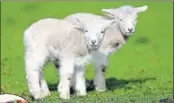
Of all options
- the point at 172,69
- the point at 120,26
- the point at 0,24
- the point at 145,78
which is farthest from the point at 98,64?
the point at 0,24

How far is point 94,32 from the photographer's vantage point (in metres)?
Result: 13.2

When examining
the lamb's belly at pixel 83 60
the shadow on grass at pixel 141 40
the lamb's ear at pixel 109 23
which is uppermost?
the shadow on grass at pixel 141 40

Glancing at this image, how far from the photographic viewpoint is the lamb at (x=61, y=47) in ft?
43.9

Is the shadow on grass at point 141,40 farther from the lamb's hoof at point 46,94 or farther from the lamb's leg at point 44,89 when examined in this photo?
the lamb's hoof at point 46,94

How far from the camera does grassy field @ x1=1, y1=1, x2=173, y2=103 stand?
1398 cm

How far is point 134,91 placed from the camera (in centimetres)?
1427

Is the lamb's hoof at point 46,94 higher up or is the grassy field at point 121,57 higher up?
the grassy field at point 121,57

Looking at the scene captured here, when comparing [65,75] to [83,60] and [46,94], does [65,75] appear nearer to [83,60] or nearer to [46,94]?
[83,60]

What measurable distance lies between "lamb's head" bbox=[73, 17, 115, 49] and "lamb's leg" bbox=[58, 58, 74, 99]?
0.45 m

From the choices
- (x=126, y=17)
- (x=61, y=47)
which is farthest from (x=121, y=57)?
(x=61, y=47)

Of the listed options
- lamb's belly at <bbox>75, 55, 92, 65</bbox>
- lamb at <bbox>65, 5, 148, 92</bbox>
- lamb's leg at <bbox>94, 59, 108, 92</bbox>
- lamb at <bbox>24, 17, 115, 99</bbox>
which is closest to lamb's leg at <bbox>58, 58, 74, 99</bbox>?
lamb at <bbox>24, 17, 115, 99</bbox>

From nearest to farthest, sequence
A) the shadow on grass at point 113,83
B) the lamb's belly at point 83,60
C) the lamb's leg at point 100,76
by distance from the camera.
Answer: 1. the lamb's belly at point 83,60
2. the lamb's leg at point 100,76
3. the shadow on grass at point 113,83

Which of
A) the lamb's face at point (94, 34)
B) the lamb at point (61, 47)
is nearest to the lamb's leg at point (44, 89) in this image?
the lamb at point (61, 47)

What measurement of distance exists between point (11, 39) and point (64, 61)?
834 centimetres
